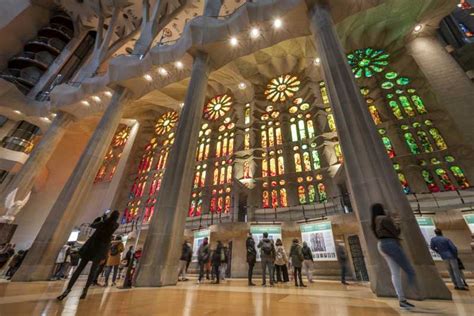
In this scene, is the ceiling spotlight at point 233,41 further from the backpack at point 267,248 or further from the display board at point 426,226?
the display board at point 426,226

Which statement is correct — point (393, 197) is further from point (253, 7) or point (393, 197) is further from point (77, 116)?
point (77, 116)

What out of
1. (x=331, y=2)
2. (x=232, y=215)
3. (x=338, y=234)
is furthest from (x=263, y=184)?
(x=331, y=2)

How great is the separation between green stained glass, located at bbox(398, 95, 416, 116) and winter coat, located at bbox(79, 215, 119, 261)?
17.5 m

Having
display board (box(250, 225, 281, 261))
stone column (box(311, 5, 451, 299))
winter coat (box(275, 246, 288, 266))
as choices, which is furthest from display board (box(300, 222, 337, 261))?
stone column (box(311, 5, 451, 299))

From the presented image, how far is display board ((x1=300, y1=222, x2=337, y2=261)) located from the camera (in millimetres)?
7141

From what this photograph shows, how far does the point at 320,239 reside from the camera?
7.52m

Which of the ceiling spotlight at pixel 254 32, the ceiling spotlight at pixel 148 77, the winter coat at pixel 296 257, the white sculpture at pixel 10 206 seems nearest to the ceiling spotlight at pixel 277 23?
the ceiling spotlight at pixel 254 32

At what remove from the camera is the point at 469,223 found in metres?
6.76

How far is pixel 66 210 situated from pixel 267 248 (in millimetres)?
7570

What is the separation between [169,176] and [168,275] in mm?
Result: 2576

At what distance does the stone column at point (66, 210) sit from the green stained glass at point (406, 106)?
58.3 ft

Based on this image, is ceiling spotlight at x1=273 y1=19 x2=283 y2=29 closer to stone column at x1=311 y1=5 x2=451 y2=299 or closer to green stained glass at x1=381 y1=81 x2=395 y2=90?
stone column at x1=311 y1=5 x2=451 y2=299

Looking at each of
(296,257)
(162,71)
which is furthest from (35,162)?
(296,257)

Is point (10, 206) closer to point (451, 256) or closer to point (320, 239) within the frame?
point (320, 239)
